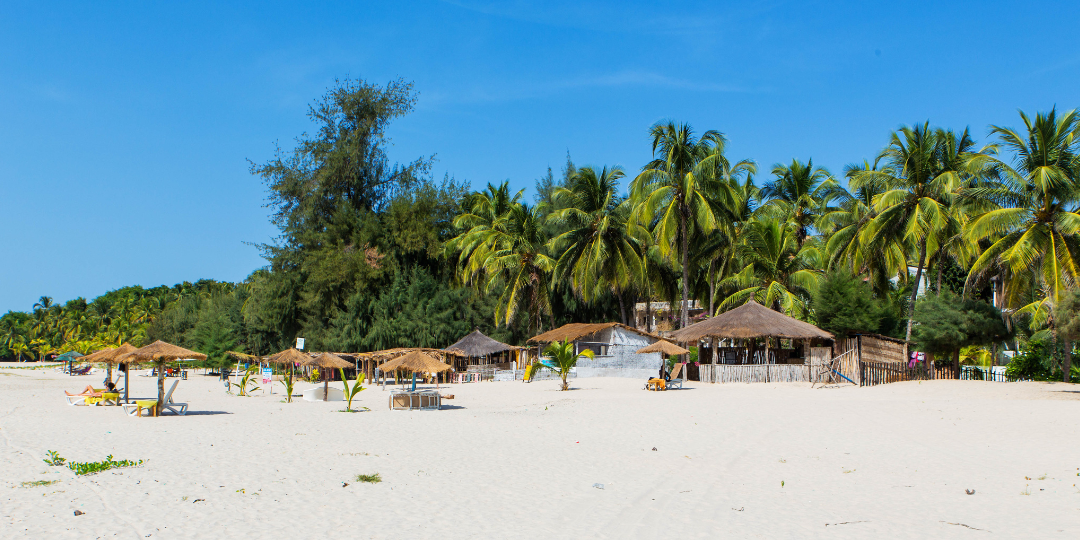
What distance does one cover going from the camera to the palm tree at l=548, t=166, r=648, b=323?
1485 inches

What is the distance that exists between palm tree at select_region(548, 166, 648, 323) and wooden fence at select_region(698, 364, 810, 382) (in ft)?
37.5

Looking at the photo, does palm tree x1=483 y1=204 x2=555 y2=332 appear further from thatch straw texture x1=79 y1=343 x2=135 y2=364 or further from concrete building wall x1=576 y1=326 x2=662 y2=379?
thatch straw texture x1=79 y1=343 x2=135 y2=364

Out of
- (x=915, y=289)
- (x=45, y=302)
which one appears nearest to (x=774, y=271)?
(x=915, y=289)

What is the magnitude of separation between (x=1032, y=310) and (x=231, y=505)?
94.7 feet

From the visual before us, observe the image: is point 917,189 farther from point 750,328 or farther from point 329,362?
point 329,362

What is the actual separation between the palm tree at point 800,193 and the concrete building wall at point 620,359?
11.3 metres

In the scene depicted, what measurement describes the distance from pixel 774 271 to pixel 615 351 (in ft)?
27.7

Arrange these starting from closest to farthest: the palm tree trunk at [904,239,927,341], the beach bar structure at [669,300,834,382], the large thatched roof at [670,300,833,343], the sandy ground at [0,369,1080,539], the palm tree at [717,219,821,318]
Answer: the sandy ground at [0,369,1080,539]
the beach bar structure at [669,300,834,382]
the large thatched roof at [670,300,833,343]
the palm tree trunk at [904,239,927,341]
the palm tree at [717,219,821,318]

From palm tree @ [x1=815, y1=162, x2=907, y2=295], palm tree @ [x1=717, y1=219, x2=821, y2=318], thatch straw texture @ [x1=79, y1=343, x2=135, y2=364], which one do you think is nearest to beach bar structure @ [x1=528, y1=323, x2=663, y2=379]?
palm tree @ [x1=717, y1=219, x2=821, y2=318]

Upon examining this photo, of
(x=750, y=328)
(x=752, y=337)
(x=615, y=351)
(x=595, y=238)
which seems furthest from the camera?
(x=595, y=238)

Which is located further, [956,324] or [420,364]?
[956,324]

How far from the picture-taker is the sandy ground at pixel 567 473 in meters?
7.05

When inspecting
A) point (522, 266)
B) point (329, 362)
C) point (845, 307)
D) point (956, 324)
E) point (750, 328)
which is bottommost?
point (329, 362)

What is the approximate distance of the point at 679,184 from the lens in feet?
112
